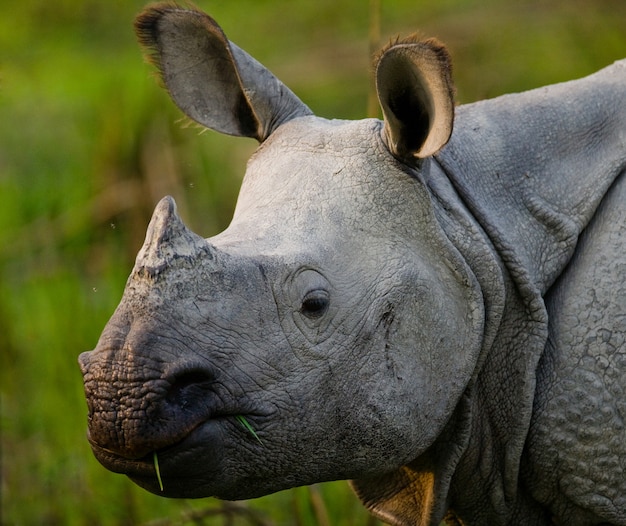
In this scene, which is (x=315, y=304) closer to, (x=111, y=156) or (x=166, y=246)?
(x=166, y=246)

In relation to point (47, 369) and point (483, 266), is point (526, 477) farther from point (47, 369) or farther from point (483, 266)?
point (47, 369)

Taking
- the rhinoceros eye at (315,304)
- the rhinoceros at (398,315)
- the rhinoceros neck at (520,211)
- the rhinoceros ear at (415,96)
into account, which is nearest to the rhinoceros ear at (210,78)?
the rhinoceros at (398,315)

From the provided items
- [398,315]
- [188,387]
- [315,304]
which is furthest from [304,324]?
[188,387]

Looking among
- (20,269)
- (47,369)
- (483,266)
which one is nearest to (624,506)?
(483,266)

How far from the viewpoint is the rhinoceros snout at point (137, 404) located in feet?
10.7

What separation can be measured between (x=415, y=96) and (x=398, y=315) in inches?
26.1

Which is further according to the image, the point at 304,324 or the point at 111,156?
the point at 111,156

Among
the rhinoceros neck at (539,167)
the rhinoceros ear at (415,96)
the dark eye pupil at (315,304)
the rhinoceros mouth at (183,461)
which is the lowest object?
the rhinoceros mouth at (183,461)

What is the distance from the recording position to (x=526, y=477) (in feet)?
13.2

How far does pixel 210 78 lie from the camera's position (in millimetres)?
4465

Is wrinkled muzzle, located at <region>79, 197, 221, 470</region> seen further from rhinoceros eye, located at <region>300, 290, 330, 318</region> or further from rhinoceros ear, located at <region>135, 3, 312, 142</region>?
rhinoceros ear, located at <region>135, 3, 312, 142</region>

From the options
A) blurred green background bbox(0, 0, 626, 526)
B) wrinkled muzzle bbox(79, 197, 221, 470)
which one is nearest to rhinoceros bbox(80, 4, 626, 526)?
wrinkled muzzle bbox(79, 197, 221, 470)

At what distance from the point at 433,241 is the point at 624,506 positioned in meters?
0.97

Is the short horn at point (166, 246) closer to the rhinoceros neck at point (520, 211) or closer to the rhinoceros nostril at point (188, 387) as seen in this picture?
the rhinoceros nostril at point (188, 387)
